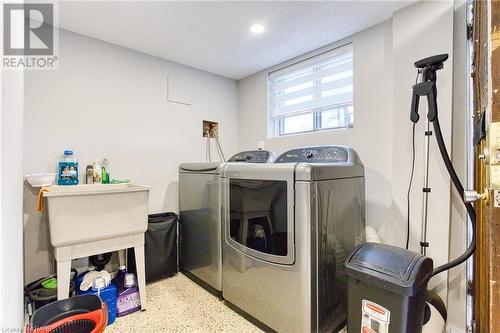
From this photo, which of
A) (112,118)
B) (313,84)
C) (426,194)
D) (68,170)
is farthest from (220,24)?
(426,194)

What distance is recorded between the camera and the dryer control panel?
73.8 inches

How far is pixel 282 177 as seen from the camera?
150cm

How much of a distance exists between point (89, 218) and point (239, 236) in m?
1.07

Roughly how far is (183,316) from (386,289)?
1403 millimetres

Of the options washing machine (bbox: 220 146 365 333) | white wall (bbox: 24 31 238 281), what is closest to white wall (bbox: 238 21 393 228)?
washing machine (bbox: 220 146 365 333)

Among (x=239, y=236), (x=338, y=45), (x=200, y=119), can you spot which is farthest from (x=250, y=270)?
(x=338, y=45)

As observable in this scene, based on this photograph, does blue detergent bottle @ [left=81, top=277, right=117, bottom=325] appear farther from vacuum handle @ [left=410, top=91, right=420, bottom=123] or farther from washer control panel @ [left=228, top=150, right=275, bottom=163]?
vacuum handle @ [left=410, top=91, right=420, bottom=123]

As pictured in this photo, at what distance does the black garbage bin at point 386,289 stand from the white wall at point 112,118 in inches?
79.3

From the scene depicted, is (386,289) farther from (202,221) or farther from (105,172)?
(105,172)

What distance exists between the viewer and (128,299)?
184 centimetres

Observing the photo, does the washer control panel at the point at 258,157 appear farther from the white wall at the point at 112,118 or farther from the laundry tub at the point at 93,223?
the laundry tub at the point at 93,223

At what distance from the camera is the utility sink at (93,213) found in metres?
1.58

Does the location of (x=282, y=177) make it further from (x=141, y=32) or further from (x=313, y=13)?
(x=141, y=32)

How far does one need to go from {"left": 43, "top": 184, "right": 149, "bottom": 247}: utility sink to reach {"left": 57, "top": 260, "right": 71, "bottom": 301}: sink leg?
0.45 feet
